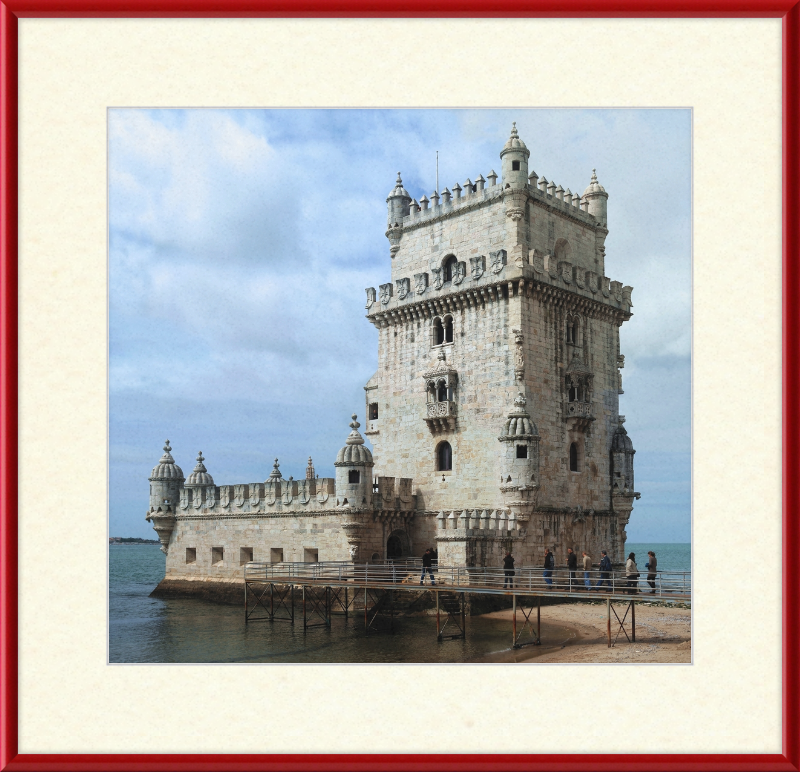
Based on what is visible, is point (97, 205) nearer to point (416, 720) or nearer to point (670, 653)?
point (416, 720)

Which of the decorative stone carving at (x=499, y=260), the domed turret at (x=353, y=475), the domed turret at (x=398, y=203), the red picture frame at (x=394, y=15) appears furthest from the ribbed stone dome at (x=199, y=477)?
the red picture frame at (x=394, y=15)

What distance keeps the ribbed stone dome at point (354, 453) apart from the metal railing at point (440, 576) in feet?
14.7

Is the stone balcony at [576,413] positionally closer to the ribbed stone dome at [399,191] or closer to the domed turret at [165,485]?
the ribbed stone dome at [399,191]

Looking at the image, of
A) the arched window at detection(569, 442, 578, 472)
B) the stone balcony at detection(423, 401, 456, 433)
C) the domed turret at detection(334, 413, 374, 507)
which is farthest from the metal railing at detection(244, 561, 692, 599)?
the stone balcony at detection(423, 401, 456, 433)

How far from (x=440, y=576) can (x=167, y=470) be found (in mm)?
22102

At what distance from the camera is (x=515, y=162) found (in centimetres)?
3856

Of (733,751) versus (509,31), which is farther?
(509,31)

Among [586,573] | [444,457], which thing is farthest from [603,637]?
[444,457]

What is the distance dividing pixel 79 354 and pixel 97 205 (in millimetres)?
2253

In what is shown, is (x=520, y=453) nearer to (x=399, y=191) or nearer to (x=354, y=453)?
(x=354, y=453)

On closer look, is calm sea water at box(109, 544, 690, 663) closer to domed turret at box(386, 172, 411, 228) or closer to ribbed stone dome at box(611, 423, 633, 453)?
ribbed stone dome at box(611, 423, 633, 453)

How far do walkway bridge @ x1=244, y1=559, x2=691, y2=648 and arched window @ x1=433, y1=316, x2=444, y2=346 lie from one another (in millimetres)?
10557

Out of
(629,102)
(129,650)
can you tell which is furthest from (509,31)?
→ (129,650)

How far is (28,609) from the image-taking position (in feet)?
38.1
